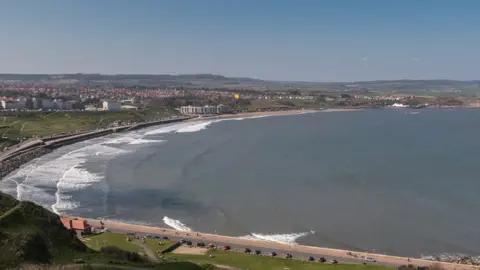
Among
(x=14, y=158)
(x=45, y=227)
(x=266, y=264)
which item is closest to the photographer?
(x=45, y=227)

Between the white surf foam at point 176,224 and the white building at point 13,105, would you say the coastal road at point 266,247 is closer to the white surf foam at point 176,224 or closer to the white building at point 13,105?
the white surf foam at point 176,224

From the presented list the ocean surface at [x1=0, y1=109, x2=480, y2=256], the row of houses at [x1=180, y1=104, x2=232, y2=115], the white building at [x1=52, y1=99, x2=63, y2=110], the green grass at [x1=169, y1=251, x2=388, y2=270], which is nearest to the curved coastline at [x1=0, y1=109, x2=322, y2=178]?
the ocean surface at [x1=0, y1=109, x2=480, y2=256]

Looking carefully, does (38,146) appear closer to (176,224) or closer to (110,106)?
(176,224)

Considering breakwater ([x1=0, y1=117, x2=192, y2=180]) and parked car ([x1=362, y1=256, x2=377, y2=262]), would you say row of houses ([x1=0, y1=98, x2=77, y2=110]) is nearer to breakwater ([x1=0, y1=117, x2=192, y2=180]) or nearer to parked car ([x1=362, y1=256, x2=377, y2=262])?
breakwater ([x1=0, y1=117, x2=192, y2=180])

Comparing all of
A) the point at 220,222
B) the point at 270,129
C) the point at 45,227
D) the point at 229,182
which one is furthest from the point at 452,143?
the point at 45,227

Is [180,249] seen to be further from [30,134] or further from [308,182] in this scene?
[30,134]

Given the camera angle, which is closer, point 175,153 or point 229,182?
point 229,182

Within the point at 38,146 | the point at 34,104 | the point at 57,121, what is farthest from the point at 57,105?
the point at 38,146
